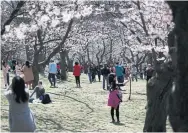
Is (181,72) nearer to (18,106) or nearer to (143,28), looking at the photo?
(18,106)

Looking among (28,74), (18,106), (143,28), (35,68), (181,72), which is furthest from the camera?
(28,74)

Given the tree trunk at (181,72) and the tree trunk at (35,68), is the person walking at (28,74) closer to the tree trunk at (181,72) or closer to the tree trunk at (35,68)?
the tree trunk at (35,68)

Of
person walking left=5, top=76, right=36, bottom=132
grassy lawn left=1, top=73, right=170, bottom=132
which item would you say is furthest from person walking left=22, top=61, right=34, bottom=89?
person walking left=5, top=76, right=36, bottom=132

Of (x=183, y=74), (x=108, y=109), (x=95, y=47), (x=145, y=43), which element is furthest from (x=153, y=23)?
(x=95, y=47)

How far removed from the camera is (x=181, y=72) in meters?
6.18

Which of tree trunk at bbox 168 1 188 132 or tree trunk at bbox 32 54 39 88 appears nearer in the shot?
tree trunk at bbox 168 1 188 132

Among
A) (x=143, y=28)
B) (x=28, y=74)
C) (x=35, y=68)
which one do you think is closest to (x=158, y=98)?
(x=143, y=28)

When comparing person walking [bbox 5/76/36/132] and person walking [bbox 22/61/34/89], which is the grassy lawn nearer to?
person walking [bbox 22/61/34/89]

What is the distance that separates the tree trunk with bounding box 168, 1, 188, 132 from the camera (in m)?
6.00

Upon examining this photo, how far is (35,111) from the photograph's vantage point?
476 inches

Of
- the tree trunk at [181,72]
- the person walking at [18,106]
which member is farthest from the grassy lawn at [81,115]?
the tree trunk at [181,72]

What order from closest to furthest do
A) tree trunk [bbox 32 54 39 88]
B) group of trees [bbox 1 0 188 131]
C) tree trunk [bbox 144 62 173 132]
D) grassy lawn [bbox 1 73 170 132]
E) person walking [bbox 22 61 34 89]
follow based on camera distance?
group of trees [bbox 1 0 188 131] → tree trunk [bbox 144 62 173 132] → grassy lawn [bbox 1 73 170 132] → tree trunk [bbox 32 54 39 88] → person walking [bbox 22 61 34 89]

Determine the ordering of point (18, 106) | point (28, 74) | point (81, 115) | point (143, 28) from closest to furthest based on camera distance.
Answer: point (18, 106) → point (81, 115) → point (143, 28) → point (28, 74)

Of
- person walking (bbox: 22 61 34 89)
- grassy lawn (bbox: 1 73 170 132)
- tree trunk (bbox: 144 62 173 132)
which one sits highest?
person walking (bbox: 22 61 34 89)
